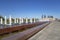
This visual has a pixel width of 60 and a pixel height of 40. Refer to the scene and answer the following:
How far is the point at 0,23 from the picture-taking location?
1623cm

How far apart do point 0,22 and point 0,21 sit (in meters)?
0.32

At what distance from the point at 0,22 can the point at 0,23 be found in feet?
1.09

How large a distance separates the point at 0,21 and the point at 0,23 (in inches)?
25.7

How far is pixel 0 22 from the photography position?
16.5m

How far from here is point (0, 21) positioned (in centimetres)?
1684
